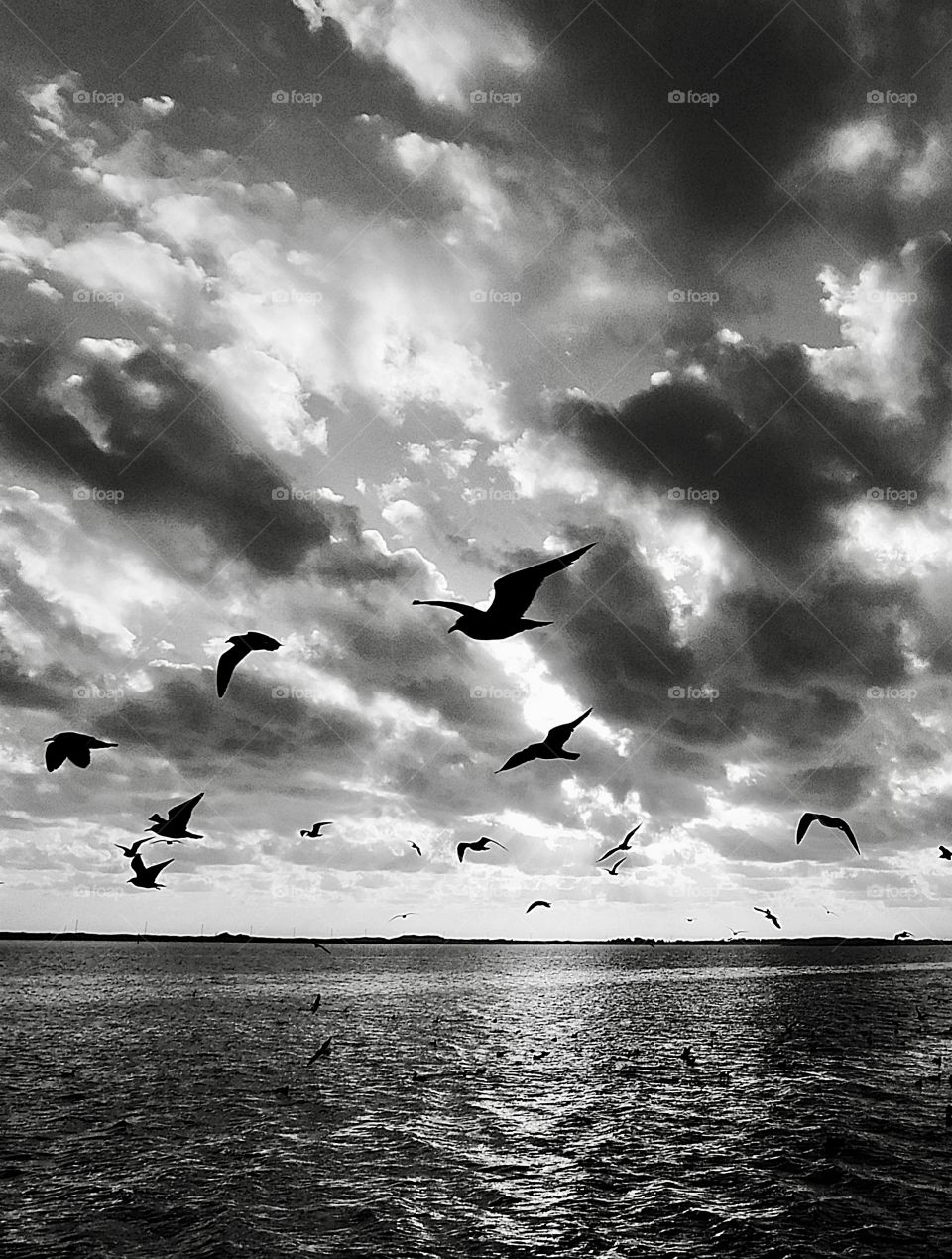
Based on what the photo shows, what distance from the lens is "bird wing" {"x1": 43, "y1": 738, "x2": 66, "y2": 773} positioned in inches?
457

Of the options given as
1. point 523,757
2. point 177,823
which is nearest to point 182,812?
point 177,823

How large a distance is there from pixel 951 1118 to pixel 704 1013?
128 feet

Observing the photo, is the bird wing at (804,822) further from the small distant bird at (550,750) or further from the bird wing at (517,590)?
the bird wing at (517,590)

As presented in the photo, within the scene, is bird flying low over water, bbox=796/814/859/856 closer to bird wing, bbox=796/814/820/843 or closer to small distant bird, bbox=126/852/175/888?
bird wing, bbox=796/814/820/843

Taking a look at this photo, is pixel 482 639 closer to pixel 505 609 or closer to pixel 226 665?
pixel 505 609

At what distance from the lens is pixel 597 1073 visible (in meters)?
34.9

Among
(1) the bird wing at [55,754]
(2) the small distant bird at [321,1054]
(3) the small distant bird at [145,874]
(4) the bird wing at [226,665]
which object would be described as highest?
(4) the bird wing at [226,665]

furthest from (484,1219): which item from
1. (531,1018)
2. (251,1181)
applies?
(531,1018)

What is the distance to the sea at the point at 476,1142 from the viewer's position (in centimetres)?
1639

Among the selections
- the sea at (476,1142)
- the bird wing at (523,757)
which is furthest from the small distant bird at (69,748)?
the sea at (476,1142)

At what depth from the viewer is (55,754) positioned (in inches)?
470

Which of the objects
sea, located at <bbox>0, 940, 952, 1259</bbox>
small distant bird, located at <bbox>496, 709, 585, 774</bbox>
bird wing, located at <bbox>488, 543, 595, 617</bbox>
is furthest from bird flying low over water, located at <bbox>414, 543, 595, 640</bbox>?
sea, located at <bbox>0, 940, 952, 1259</bbox>

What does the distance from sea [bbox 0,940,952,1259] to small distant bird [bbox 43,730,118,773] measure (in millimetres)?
10636

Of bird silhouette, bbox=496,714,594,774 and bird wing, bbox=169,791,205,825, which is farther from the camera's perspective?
bird wing, bbox=169,791,205,825
